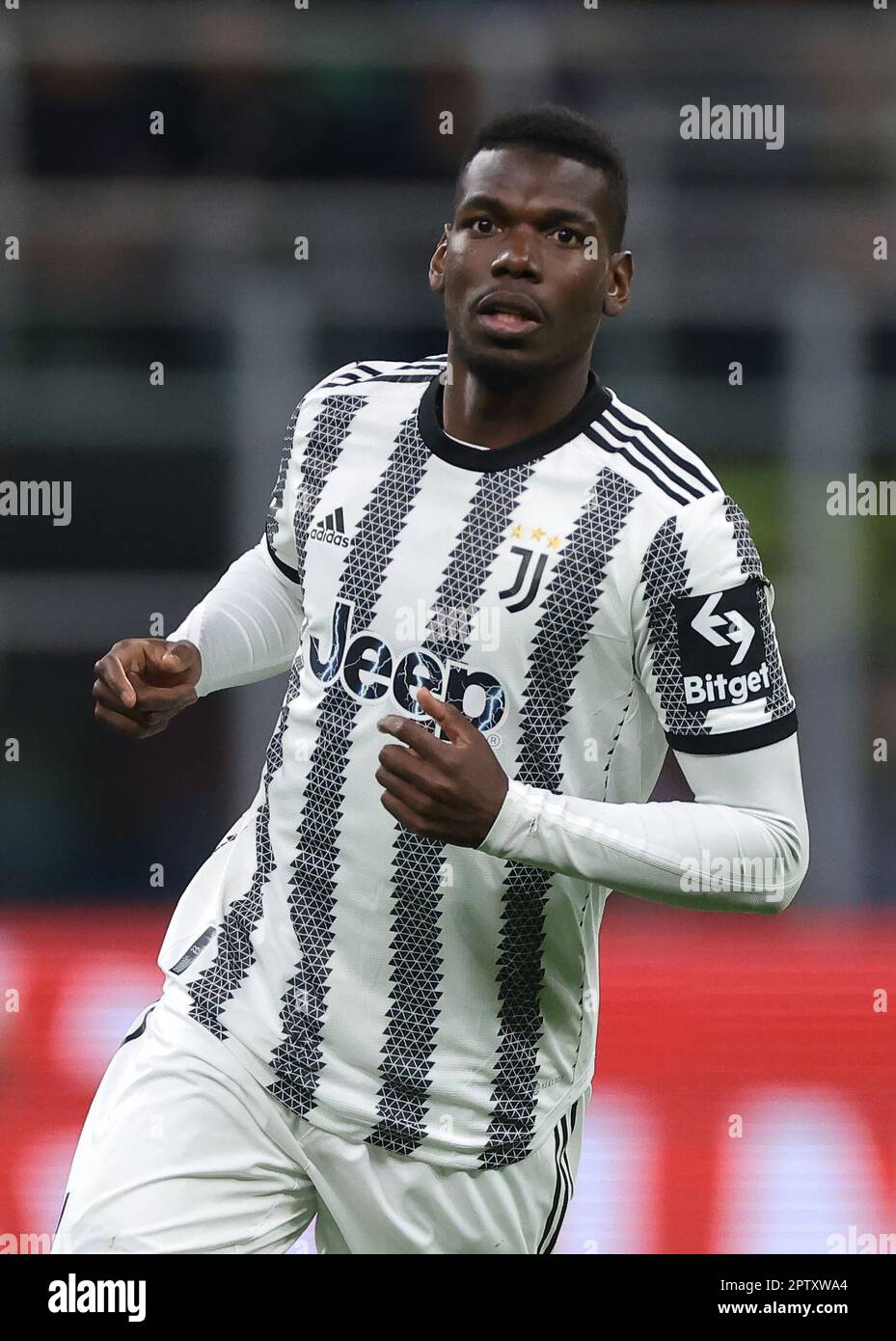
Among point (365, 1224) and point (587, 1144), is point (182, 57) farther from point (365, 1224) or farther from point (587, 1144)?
point (365, 1224)

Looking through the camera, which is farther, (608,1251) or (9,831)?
(9,831)

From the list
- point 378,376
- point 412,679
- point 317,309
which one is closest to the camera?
point 412,679

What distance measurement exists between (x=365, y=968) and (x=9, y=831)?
4.68m

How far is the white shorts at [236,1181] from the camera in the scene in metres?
2.01

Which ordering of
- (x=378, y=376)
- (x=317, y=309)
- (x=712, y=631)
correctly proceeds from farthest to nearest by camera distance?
(x=317, y=309) < (x=378, y=376) < (x=712, y=631)

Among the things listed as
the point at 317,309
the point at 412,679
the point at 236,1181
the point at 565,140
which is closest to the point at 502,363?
the point at 565,140

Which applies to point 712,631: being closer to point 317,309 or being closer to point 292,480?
point 292,480

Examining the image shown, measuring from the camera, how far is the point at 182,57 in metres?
7.22

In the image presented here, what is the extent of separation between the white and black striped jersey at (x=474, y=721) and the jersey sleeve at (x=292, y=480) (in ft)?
0.24

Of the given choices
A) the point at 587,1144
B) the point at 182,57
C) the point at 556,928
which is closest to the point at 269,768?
the point at 556,928

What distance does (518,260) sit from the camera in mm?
2014

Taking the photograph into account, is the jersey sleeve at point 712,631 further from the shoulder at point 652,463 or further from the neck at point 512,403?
the neck at point 512,403

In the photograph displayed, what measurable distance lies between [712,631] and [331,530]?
1.63 feet

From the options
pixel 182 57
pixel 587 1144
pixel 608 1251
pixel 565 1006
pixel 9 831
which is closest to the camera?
pixel 565 1006
